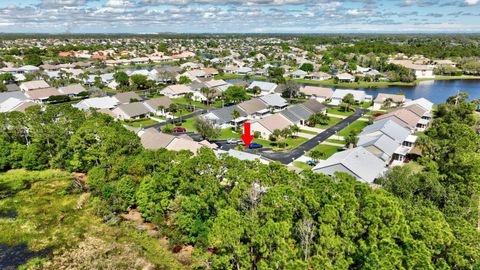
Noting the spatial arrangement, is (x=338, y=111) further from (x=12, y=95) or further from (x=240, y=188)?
(x=12, y=95)

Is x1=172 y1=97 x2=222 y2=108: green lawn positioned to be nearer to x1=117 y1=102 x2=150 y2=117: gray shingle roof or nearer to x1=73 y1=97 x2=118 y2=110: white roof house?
x1=117 y1=102 x2=150 y2=117: gray shingle roof

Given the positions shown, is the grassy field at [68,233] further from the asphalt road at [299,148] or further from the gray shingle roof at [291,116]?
the gray shingle roof at [291,116]

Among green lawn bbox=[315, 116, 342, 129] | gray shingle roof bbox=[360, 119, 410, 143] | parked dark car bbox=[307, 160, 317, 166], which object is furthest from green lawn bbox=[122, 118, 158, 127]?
gray shingle roof bbox=[360, 119, 410, 143]

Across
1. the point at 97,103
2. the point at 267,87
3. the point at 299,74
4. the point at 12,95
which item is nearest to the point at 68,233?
the point at 97,103

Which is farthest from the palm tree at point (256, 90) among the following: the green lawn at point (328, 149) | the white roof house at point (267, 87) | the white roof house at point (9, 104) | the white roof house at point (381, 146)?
the white roof house at point (9, 104)

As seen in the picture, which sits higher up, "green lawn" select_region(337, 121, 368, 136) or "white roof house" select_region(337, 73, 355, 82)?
"white roof house" select_region(337, 73, 355, 82)

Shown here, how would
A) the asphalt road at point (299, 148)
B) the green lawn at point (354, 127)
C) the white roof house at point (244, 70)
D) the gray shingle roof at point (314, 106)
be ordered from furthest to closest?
the white roof house at point (244, 70)
the gray shingle roof at point (314, 106)
the green lawn at point (354, 127)
the asphalt road at point (299, 148)
